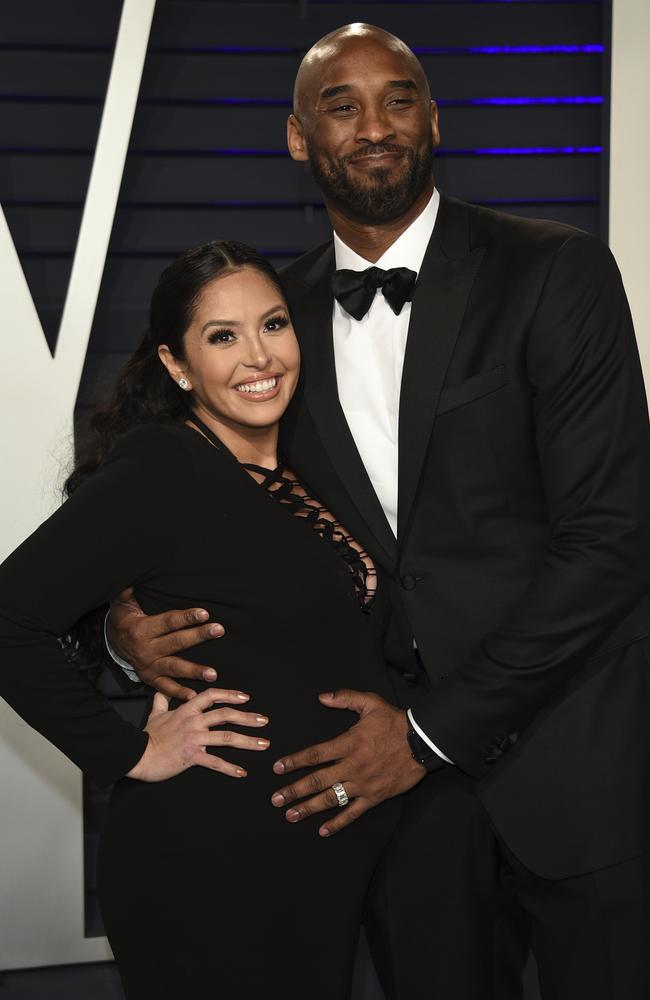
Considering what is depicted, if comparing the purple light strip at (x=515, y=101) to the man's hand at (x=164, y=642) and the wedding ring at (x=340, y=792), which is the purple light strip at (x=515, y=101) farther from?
the wedding ring at (x=340, y=792)

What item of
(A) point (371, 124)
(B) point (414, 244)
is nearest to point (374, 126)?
(A) point (371, 124)

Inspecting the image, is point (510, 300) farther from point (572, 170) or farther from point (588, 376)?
point (572, 170)

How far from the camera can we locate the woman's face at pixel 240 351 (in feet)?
6.01

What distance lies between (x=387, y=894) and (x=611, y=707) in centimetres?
50

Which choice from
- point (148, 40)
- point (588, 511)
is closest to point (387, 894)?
point (588, 511)

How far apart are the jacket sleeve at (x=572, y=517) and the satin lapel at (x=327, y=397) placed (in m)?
0.25

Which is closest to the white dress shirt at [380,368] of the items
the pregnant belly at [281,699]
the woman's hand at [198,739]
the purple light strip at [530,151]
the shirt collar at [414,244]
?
the shirt collar at [414,244]

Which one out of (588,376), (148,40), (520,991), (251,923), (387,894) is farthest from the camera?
(148,40)

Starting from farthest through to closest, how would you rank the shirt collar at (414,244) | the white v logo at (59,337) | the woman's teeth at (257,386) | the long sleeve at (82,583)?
the white v logo at (59,337), the shirt collar at (414,244), the woman's teeth at (257,386), the long sleeve at (82,583)

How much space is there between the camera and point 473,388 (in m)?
1.81

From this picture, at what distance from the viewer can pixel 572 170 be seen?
2715 mm

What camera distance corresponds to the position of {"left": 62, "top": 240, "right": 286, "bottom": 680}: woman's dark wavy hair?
1851mm

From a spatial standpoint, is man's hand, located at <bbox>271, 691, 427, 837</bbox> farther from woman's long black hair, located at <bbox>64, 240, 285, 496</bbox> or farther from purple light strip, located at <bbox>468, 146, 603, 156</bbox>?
purple light strip, located at <bbox>468, 146, 603, 156</bbox>

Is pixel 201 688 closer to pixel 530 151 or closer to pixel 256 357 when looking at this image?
pixel 256 357
